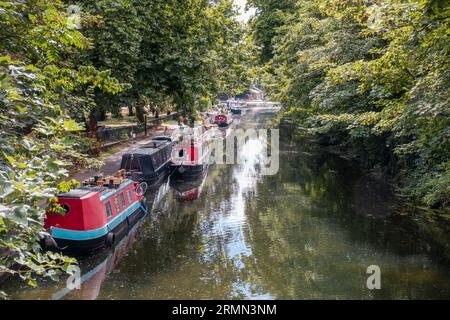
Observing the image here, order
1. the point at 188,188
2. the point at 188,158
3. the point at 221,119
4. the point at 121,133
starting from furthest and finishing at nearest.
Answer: the point at 221,119, the point at 121,133, the point at 188,158, the point at 188,188

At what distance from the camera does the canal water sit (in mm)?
10883

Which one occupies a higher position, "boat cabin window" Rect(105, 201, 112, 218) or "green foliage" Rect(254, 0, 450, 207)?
"green foliage" Rect(254, 0, 450, 207)

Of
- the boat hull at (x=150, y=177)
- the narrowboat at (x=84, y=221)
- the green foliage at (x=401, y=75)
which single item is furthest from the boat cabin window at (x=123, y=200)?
the green foliage at (x=401, y=75)

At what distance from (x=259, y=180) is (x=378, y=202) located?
749 centimetres

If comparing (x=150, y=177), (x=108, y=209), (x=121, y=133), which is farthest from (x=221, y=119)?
(x=108, y=209)

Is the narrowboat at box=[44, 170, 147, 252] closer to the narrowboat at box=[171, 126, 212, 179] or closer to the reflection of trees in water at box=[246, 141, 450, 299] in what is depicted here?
the reflection of trees in water at box=[246, 141, 450, 299]

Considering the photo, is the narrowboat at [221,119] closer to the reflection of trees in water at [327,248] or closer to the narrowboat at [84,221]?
the reflection of trees in water at [327,248]

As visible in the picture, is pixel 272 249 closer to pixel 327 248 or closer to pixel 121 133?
pixel 327 248

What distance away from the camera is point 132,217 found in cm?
1614

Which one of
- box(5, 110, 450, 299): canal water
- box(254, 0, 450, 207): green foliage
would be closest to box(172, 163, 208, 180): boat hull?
box(5, 110, 450, 299): canal water

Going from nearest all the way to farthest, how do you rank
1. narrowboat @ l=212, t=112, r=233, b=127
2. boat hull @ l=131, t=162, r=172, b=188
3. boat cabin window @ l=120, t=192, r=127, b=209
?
boat cabin window @ l=120, t=192, r=127, b=209
boat hull @ l=131, t=162, r=172, b=188
narrowboat @ l=212, t=112, r=233, b=127

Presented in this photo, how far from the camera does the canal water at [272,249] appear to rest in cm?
1088

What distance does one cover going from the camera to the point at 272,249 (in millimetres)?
13758
